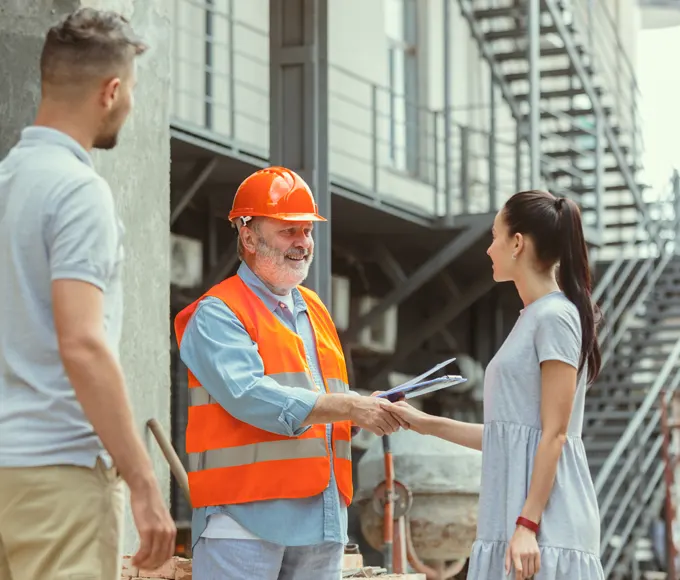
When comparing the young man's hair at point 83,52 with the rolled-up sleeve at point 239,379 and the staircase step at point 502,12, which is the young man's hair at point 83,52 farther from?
the staircase step at point 502,12

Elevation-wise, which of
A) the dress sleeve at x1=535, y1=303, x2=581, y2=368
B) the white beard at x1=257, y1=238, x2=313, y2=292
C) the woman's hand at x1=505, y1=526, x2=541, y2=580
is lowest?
the woman's hand at x1=505, y1=526, x2=541, y2=580


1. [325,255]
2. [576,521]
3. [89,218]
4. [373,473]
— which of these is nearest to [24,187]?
[89,218]

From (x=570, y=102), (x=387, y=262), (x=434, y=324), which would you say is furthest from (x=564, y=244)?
(x=570, y=102)

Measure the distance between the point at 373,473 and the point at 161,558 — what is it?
24.5ft

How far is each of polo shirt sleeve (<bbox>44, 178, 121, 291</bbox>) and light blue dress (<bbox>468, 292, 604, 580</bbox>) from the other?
→ 4.97ft

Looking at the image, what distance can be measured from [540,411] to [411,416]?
1.94 ft

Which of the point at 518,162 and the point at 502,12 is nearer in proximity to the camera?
the point at 518,162

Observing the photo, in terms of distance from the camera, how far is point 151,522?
2.88 metres

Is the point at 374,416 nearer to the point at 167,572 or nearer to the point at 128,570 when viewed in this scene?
the point at 167,572

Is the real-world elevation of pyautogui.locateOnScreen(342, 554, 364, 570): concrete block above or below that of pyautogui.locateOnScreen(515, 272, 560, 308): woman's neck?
below

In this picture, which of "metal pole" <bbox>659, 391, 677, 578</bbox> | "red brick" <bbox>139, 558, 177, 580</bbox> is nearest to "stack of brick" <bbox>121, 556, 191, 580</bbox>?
"red brick" <bbox>139, 558, 177, 580</bbox>

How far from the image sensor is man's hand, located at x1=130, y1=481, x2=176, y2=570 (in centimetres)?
287

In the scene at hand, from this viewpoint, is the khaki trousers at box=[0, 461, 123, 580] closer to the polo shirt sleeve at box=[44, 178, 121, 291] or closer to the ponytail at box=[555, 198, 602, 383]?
the polo shirt sleeve at box=[44, 178, 121, 291]

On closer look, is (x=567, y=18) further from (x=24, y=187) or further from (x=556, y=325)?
(x=24, y=187)
